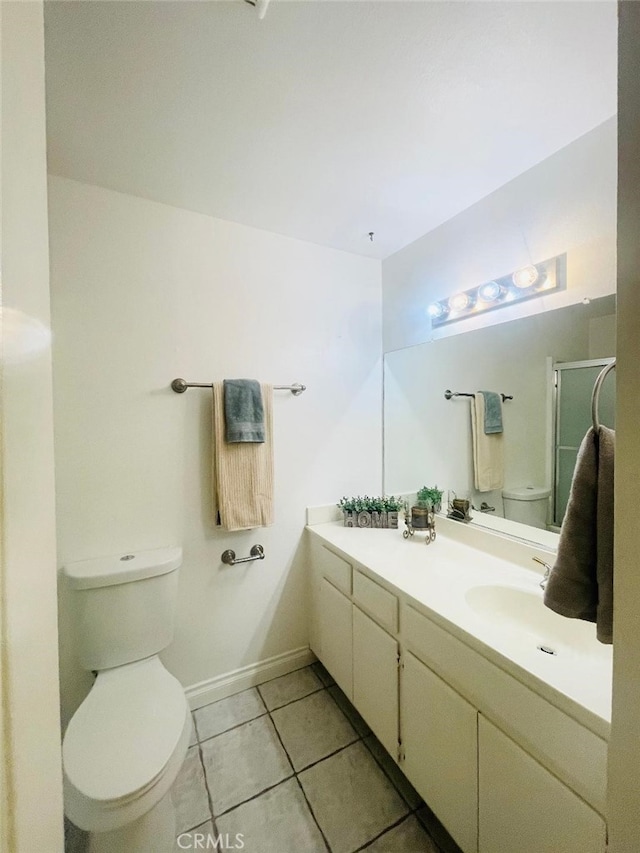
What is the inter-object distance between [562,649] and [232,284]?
1.97 metres

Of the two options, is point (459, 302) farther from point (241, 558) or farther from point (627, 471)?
point (241, 558)

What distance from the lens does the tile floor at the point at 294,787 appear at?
3.66 ft

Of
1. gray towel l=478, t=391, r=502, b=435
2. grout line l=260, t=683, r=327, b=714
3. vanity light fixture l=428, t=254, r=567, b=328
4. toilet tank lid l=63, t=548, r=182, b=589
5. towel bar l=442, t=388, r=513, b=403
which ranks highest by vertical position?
vanity light fixture l=428, t=254, r=567, b=328

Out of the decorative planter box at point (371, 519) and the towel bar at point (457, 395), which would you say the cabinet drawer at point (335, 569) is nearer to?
the decorative planter box at point (371, 519)

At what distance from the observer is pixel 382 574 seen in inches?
51.4

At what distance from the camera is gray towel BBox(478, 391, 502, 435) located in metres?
1.58

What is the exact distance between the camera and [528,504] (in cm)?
145

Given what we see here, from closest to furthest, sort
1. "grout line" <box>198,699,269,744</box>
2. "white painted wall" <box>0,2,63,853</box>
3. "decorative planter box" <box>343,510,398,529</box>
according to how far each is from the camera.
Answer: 1. "white painted wall" <box>0,2,63,853</box>
2. "grout line" <box>198,699,269,744</box>
3. "decorative planter box" <box>343,510,398,529</box>

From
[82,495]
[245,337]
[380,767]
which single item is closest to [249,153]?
[245,337]

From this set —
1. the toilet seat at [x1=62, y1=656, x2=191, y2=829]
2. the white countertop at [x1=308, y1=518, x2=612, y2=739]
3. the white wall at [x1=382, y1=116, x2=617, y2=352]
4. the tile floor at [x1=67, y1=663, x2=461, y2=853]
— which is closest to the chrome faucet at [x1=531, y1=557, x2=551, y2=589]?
the white countertop at [x1=308, y1=518, x2=612, y2=739]

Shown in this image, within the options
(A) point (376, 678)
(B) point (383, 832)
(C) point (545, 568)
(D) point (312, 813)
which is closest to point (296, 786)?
(D) point (312, 813)

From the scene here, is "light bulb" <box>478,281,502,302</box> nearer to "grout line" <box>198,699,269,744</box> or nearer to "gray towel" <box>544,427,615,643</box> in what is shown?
"gray towel" <box>544,427,615,643</box>

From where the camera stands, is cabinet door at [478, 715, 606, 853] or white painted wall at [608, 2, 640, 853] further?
cabinet door at [478, 715, 606, 853]

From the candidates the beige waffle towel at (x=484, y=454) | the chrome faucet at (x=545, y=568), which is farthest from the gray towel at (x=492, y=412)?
the chrome faucet at (x=545, y=568)
